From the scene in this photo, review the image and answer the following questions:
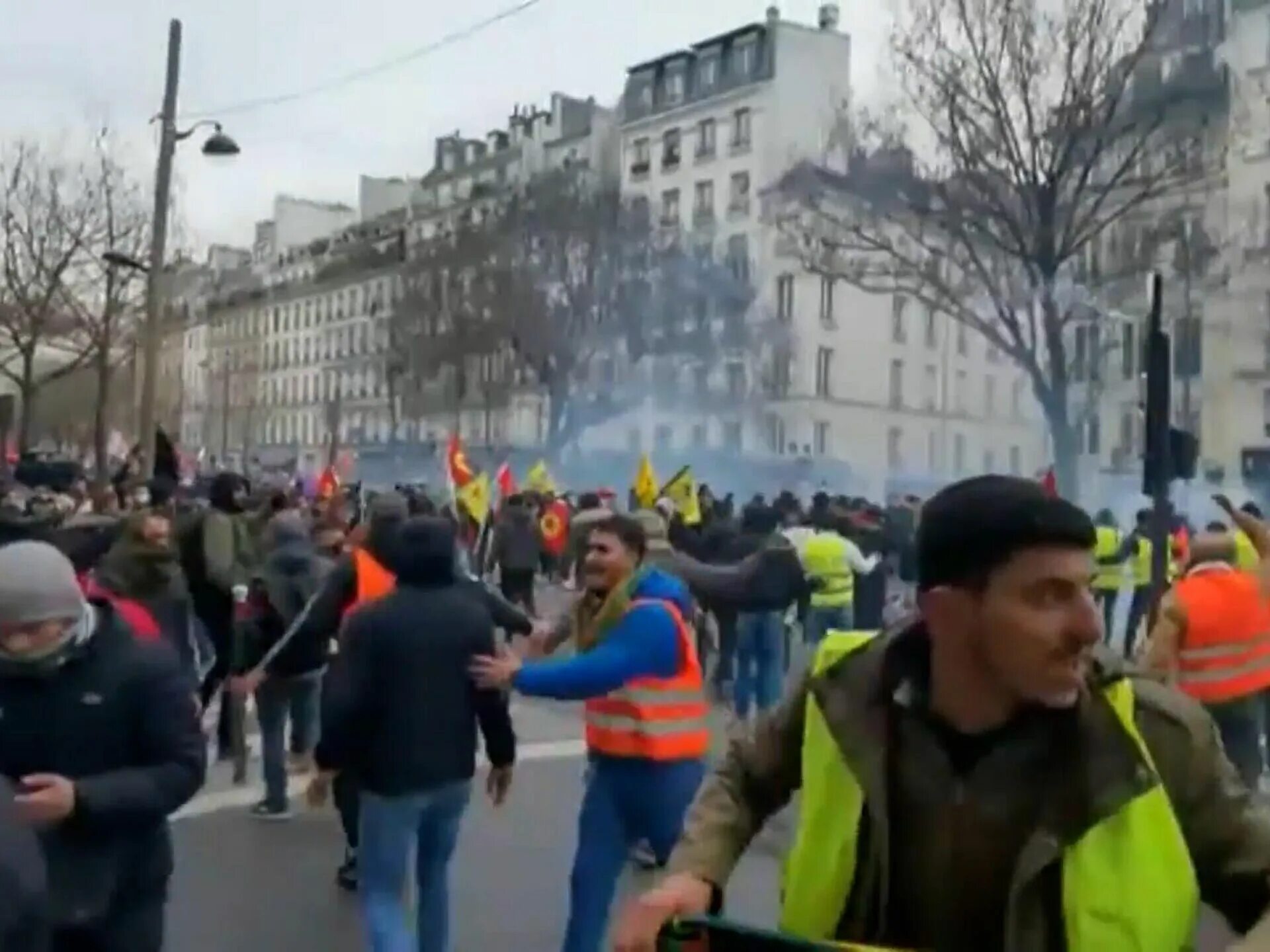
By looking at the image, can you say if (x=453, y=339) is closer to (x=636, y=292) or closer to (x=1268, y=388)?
(x=636, y=292)

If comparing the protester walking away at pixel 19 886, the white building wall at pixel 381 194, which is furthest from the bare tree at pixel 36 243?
the white building wall at pixel 381 194

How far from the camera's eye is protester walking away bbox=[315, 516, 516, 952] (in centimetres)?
556

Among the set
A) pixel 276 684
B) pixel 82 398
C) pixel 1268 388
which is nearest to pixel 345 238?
pixel 82 398

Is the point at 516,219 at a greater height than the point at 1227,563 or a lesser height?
greater

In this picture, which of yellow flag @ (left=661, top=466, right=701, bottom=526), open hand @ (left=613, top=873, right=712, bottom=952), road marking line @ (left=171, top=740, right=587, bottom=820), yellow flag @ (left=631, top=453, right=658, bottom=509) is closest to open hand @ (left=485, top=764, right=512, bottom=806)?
road marking line @ (left=171, top=740, right=587, bottom=820)

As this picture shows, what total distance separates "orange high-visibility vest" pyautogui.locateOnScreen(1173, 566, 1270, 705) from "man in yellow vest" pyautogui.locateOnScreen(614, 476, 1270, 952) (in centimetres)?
535

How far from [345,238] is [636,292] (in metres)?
56.9

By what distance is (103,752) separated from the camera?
408cm

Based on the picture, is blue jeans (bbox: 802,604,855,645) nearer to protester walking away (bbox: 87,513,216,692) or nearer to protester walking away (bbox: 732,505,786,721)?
protester walking away (bbox: 732,505,786,721)

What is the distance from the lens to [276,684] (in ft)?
32.1

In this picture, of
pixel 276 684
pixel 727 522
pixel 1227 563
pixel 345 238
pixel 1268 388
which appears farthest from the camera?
pixel 345 238

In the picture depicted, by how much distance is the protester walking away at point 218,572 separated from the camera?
11719 millimetres

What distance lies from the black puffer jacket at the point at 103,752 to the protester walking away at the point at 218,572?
7501 mm

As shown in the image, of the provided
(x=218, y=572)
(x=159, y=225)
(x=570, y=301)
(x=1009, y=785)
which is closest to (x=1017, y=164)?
(x=159, y=225)
